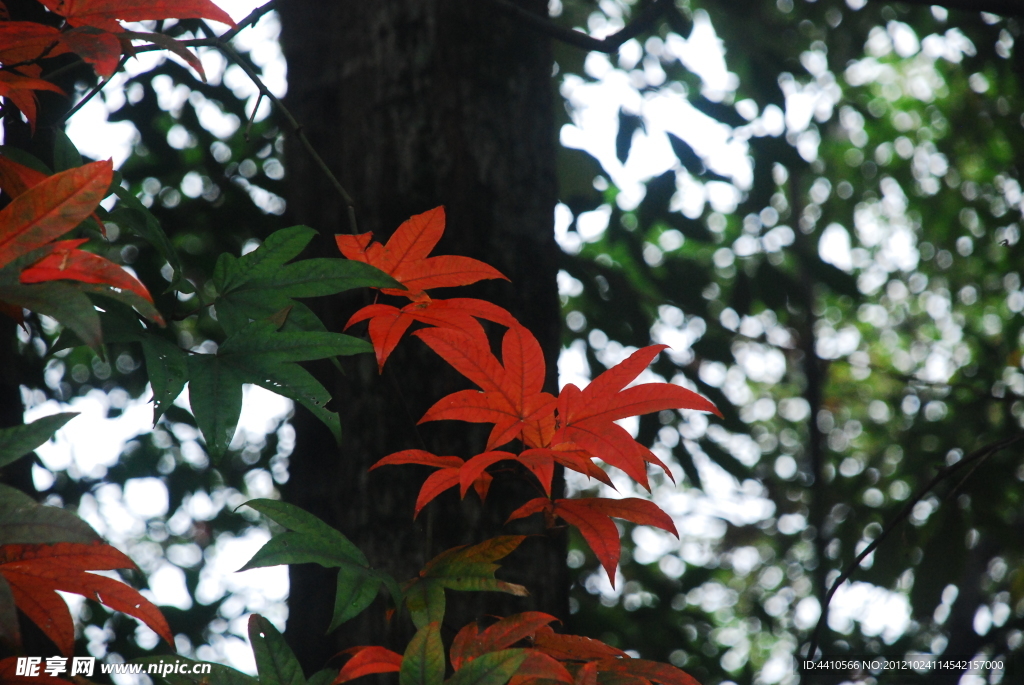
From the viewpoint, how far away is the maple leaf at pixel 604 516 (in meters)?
0.77

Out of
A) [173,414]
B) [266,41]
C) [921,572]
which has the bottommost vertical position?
[921,572]

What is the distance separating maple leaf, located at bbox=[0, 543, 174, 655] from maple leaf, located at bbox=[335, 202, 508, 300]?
420 millimetres

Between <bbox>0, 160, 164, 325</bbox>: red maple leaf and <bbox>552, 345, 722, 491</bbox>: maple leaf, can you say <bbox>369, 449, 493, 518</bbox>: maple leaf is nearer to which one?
<bbox>552, 345, 722, 491</bbox>: maple leaf

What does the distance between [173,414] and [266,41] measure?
4.35 ft

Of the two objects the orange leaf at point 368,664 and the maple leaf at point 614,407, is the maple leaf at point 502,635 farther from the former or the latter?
the maple leaf at point 614,407

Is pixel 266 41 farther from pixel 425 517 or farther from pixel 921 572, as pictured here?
pixel 921 572

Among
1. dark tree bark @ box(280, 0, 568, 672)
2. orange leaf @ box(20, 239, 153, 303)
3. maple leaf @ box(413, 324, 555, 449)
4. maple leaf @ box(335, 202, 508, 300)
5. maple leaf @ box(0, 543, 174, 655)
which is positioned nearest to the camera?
orange leaf @ box(20, 239, 153, 303)

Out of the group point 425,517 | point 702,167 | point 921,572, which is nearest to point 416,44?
point 425,517

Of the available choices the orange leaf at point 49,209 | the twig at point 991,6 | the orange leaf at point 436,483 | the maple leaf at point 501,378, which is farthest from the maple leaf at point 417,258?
the twig at point 991,6

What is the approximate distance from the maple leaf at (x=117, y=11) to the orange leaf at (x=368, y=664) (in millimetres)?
693

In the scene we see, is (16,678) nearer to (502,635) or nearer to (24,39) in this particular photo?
(502,635)

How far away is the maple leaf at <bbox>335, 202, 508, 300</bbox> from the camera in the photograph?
90cm

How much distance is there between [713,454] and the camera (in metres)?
2.33

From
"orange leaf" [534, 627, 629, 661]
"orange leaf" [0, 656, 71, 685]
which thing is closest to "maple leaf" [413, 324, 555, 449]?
"orange leaf" [534, 627, 629, 661]
